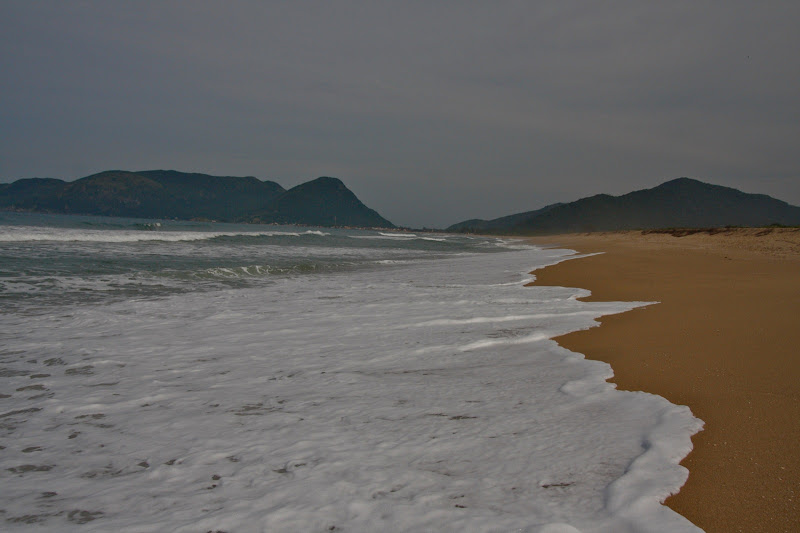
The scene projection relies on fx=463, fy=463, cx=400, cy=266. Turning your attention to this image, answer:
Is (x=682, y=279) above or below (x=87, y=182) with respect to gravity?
below

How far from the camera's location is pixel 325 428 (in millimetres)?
2953

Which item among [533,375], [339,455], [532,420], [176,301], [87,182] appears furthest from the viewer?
[87,182]

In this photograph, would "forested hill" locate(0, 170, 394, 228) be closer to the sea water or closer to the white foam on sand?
the sea water

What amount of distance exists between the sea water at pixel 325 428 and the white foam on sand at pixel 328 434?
0.01m

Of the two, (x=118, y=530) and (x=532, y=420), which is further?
(x=532, y=420)

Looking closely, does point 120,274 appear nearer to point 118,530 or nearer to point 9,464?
point 9,464

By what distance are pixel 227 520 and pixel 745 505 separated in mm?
2199

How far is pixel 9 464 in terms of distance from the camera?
2.58 m

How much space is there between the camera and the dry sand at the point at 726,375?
200 centimetres

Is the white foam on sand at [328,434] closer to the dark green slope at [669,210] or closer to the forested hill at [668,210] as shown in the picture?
the forested hill at [668,210]

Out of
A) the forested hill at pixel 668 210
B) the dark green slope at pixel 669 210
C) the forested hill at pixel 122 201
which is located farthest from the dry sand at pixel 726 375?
the forested hill at pixel 122 201

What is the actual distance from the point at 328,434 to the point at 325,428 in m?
0.10

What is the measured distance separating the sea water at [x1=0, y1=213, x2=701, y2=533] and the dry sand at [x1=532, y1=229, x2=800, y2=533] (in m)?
0.16

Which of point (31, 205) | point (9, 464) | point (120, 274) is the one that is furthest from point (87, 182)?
point (9, 464)
